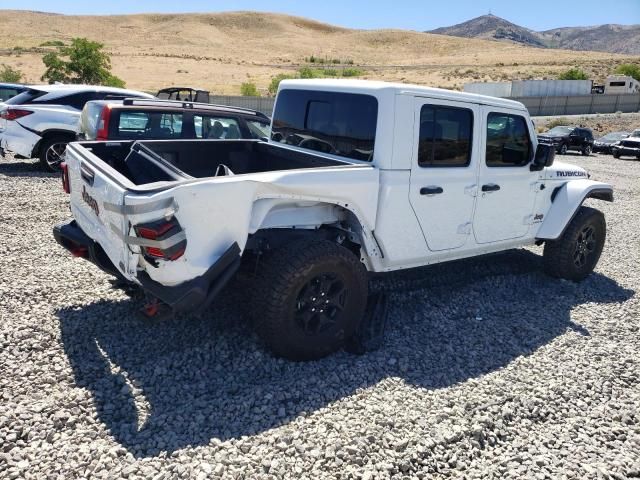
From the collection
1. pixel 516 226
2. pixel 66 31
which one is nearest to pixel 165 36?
pixel 66 31

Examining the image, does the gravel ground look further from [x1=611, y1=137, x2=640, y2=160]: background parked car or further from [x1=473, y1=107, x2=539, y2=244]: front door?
[x1=611, y1=137, x2=640, y2=160]: background parked car

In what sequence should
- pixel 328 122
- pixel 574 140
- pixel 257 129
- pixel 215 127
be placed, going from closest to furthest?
pixel 328 122 → pixel 215 127 → pixel 257 129 → pixel 574 140

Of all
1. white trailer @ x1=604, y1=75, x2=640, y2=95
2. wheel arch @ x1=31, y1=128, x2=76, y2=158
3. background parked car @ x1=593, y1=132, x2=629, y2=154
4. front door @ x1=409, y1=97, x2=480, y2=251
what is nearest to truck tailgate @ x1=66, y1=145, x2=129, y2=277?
front door @ x1=409, y1=97, x2=480, y2=251

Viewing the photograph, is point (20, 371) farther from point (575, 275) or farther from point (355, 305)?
point (575, 275)

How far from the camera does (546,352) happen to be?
4531 mm

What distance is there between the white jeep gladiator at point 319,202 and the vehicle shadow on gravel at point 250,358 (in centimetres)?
35

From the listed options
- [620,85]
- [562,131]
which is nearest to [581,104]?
[620,85]

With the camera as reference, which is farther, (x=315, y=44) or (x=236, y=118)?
(x=315, y=44)

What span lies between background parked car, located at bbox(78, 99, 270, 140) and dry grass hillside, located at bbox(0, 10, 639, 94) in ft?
138

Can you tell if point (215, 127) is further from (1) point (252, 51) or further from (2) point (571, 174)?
(1) point (252, 51)

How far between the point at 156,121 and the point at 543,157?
217 inches

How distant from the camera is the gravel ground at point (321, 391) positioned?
3057 mm

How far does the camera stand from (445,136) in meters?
4.69

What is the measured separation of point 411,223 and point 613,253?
4.73 metres
